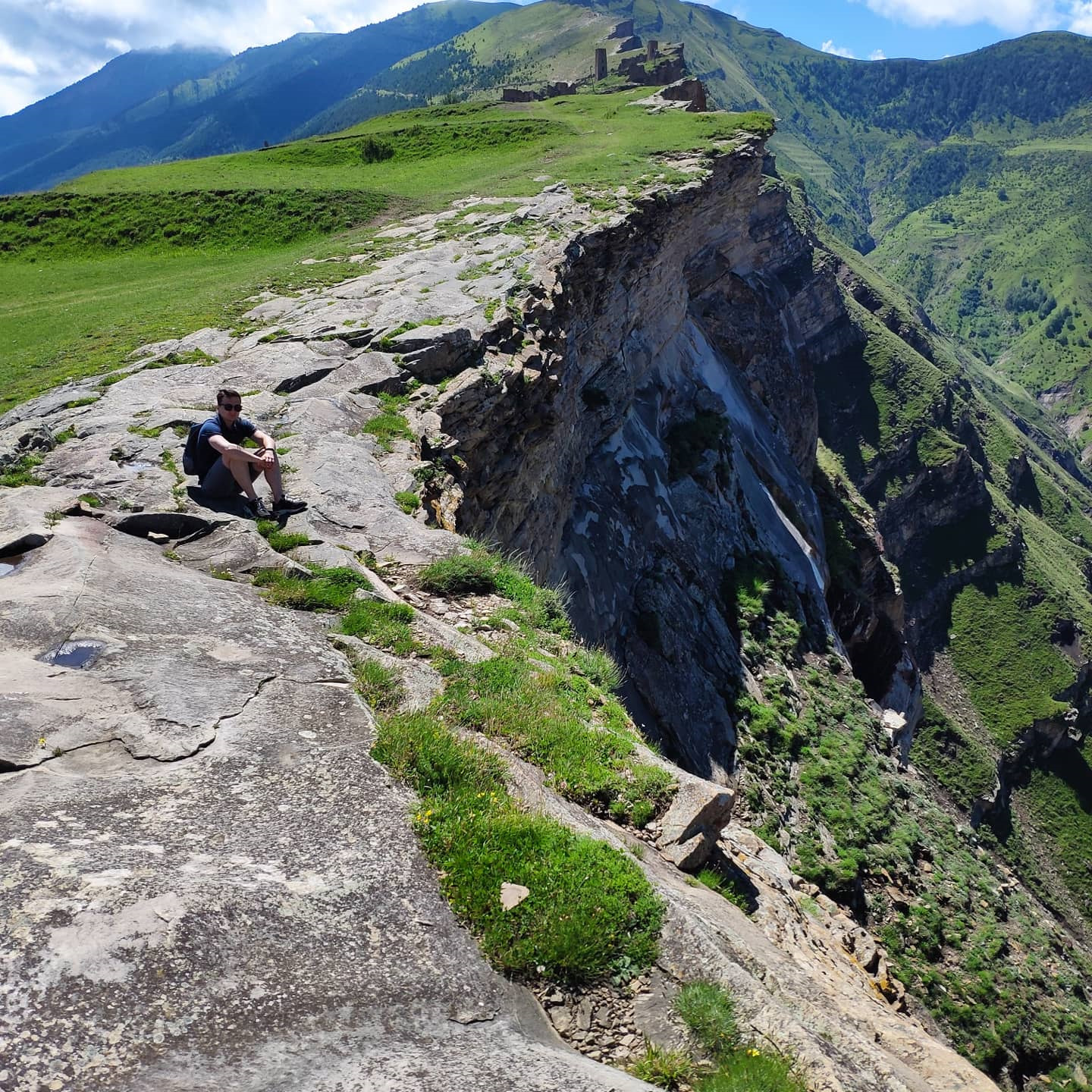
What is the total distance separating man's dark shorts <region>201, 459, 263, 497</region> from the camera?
393 inches

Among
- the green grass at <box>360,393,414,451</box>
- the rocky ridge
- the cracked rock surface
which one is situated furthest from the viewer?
the green grass at <box>360,393,414,451</box>

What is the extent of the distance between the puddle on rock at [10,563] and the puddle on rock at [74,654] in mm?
1631

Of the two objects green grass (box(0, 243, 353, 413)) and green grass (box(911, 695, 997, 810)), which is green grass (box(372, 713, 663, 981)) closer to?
green grass (box(0, 243, 353, 413))

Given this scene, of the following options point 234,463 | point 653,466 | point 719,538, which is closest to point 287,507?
point 234,463

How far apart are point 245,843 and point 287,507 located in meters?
6.00

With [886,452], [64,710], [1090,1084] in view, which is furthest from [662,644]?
[886,452]

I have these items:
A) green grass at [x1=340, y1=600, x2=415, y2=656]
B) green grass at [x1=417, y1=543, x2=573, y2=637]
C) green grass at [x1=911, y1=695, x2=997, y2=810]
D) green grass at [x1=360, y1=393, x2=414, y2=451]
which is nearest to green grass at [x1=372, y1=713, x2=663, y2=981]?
green grass at [x1=340, y1=600, x2=415, y2=656]

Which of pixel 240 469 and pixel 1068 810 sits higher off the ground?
pixel 240 469

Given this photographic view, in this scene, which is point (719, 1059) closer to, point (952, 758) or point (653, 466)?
point (653, 466)

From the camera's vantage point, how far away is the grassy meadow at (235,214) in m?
18.5

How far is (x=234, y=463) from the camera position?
9.91 metres

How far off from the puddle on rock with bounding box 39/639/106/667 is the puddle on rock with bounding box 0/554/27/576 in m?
1.63

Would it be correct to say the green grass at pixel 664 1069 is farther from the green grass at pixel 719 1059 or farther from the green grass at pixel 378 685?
the green grass at pixel 378 685

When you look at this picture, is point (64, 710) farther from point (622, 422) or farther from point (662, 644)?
point (622, 422)
